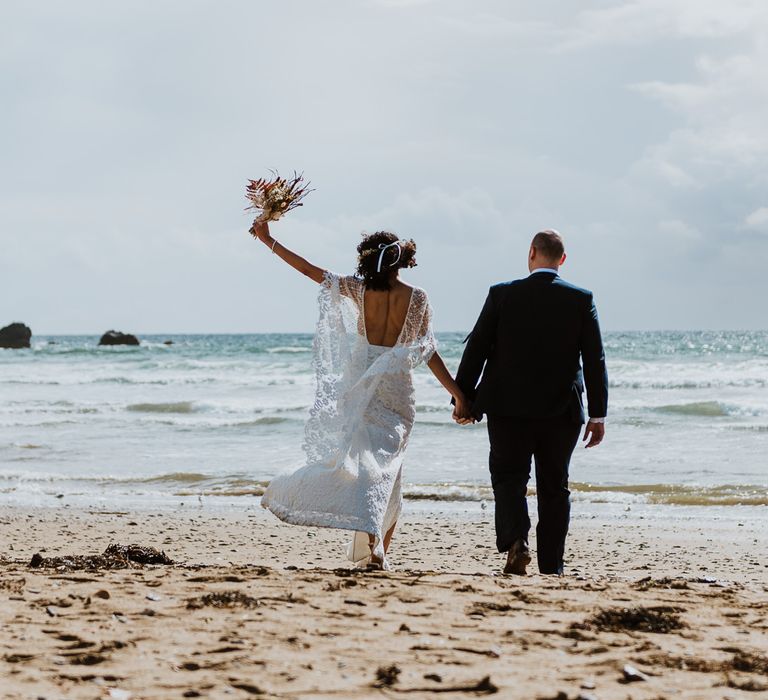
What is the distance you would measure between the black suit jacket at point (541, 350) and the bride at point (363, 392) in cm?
28

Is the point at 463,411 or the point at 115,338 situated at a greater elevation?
the point at 115,338

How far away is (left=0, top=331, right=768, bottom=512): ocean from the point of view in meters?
10.4

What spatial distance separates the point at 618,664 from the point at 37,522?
20.6ft

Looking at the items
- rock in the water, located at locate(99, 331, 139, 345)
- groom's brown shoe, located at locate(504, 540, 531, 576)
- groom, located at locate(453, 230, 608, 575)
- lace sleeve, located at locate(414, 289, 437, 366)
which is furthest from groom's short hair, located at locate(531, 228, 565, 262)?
rock in the water, located at locate(99, 331, 139, 345)

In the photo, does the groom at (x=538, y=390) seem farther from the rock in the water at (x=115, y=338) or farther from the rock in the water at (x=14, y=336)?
the rock in the water at (x=14, y=336)

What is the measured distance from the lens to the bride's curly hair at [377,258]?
A: 529 centimetres

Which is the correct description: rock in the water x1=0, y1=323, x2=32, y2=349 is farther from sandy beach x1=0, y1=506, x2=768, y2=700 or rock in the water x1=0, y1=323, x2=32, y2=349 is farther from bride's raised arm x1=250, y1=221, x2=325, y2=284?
bride's raised arm x1=250, y1=221, x2=325, y2=284

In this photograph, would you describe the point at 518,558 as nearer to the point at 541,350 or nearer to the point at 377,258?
the point at 541,350

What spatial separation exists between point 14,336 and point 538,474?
6268cm

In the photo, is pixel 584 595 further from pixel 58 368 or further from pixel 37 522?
pixel 58 368

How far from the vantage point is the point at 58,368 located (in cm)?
3881

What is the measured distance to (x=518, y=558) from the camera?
518 centimetres

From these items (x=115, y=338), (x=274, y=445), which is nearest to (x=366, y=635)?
(x=274, y=445)

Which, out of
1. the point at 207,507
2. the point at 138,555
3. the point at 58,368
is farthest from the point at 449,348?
the point at 138,555
